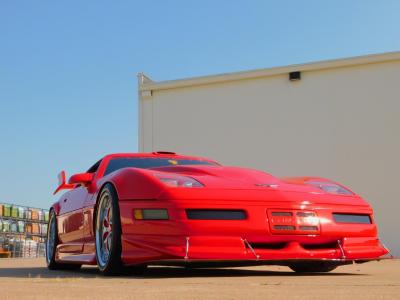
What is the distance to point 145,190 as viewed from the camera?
488 cm

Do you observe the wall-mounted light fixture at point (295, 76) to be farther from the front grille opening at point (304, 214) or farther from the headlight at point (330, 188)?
the front grille opening at point (304, 214)

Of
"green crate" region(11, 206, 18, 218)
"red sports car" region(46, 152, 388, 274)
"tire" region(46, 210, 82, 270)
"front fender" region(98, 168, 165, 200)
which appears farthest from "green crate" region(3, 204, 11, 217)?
"front fender" region(98, 168, 165, 200)

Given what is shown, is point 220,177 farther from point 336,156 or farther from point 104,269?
point 336,156

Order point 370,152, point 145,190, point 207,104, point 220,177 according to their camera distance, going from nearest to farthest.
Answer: point 145,190, point 220,177, point 370,152, point 207,104

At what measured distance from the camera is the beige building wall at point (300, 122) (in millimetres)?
15078

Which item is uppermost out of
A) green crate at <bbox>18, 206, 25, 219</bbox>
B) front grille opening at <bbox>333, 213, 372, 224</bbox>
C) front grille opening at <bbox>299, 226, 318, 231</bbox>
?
green crate at <bbox>18, 206, 25, 219</bbox>

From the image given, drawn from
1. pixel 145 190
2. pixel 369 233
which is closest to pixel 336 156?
pixel 369 233

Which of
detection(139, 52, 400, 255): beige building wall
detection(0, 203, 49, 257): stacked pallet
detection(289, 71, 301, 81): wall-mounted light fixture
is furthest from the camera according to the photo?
detection(0, 203, 49, 257): stacked pallet

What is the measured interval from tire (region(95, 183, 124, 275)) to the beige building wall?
32.9 ft

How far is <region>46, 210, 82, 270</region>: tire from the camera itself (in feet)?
23.4

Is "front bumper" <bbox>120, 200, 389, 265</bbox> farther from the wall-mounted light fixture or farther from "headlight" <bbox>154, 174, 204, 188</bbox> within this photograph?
the wall-mounted light fixture

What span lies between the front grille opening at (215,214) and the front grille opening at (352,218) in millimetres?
843

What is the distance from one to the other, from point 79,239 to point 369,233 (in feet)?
8.40

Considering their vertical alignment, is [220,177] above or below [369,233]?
above
